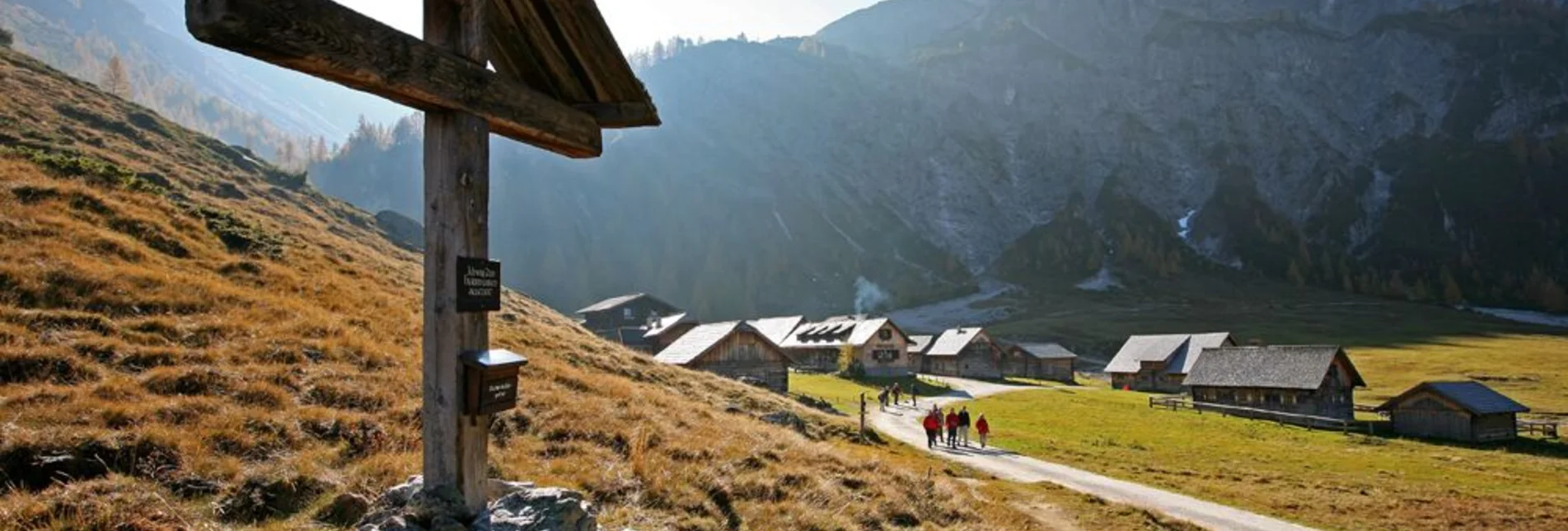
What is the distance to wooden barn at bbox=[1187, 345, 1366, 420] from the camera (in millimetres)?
59781

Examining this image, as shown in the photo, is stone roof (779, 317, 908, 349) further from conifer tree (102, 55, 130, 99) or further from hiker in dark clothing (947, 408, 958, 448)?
conifer tree (102, 55, 130, 99)

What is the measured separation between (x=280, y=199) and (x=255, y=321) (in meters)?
52.3

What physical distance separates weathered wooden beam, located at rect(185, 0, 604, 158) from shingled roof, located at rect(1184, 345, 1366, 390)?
223ft

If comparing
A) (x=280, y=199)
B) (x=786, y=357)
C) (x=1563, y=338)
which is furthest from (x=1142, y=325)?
(x=280, y=199)

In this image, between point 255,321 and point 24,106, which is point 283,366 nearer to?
point 255,321

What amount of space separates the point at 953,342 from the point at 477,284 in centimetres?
9772

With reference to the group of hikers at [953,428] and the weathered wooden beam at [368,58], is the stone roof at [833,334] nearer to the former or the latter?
the group of hikers at [953,428]

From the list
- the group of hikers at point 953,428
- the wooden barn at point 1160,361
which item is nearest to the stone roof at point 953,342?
the wooden barn at point 1160,361

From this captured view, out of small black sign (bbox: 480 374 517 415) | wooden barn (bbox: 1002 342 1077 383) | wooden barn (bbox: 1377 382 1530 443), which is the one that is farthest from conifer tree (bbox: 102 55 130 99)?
wooden barn (bbox: 1377 382 1530 443)

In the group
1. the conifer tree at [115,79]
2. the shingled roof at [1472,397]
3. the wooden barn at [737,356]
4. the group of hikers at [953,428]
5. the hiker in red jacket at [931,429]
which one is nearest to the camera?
the hiker in red jacket at [931,429]

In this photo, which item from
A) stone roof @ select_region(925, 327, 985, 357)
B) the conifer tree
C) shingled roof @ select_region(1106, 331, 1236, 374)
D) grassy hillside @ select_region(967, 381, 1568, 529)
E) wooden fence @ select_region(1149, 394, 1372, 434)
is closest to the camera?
grassy hillside @ select_region(967, 381, 1568, 529)

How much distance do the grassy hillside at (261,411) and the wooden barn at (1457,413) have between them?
4586 centimetres

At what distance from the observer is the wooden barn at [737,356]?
59.8 metres

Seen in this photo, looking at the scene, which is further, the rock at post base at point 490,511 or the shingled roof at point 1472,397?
the shingled roof at point 1472,397
